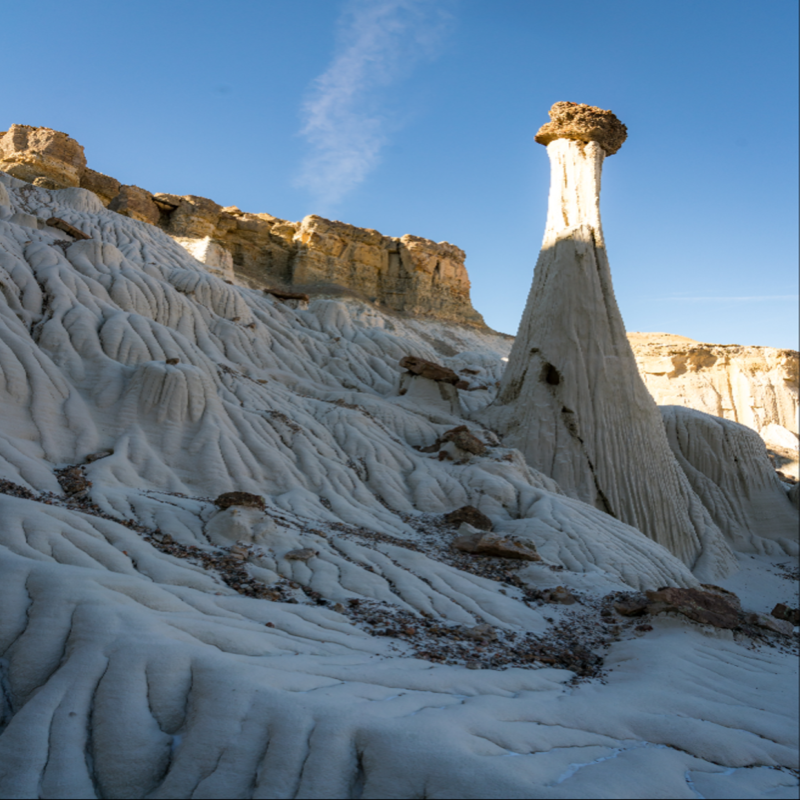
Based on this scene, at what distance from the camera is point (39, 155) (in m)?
27.1

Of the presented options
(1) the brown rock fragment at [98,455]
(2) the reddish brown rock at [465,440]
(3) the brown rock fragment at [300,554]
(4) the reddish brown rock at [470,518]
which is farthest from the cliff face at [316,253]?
(3) the brown rock fragment at [300,554]

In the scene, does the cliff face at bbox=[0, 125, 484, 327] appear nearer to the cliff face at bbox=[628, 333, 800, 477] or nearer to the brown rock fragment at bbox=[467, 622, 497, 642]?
the cliff face at bbox=[628, 333, 800, 477]

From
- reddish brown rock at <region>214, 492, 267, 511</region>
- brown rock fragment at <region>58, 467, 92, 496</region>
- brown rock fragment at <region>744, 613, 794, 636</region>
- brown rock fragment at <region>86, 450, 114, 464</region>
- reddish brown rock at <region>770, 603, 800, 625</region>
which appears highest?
brown rock fragment at <region>86, 450, 114, 464</region>

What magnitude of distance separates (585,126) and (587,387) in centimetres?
780

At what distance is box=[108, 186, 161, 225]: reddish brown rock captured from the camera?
32.6 metres

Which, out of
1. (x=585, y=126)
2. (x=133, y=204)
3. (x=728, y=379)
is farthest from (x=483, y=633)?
(x=133, y=204)

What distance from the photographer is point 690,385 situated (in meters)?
32.0

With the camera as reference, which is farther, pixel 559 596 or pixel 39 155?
pixel 39 155

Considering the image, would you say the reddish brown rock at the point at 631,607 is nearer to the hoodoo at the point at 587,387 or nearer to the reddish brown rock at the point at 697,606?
the reddish brown rock at the point at 697,606

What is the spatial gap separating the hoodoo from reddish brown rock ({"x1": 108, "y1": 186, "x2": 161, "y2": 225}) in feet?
78.7

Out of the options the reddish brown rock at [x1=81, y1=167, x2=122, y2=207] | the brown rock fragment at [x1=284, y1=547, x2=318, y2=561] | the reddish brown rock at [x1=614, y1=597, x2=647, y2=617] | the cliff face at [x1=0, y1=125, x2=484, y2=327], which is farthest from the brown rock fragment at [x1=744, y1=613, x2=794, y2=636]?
the reddish brown rock at [x1=81, y1=167, x2=122, y2=207]

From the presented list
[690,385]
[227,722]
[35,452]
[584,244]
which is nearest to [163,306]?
[35,452]

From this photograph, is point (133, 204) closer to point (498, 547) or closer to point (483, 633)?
point (498, 547)

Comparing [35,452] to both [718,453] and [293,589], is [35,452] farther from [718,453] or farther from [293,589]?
[718,453]
